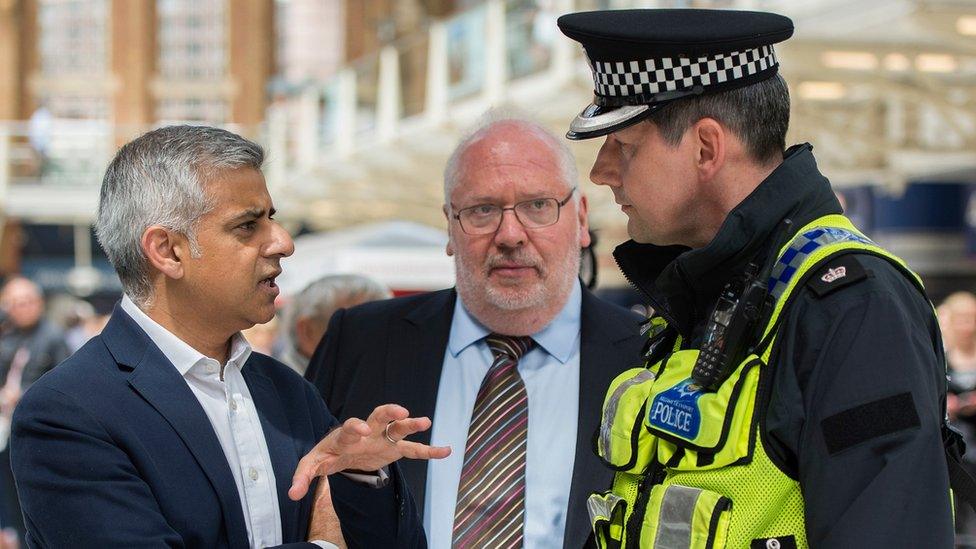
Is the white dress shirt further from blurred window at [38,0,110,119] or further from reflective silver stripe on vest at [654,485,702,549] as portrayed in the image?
blurred window at [38,0,110,119]

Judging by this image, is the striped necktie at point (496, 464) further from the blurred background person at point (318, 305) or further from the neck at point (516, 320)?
the blurred background person at point (318, 305)

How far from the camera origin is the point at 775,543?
184 cm

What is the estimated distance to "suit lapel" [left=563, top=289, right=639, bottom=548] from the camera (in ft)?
9.68

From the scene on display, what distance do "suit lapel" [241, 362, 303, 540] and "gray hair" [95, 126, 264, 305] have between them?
0.94 feet

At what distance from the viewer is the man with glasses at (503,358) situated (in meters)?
3.00

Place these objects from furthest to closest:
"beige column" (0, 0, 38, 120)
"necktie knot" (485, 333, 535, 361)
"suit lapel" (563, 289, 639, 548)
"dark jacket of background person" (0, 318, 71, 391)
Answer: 1. "beige column" (0, 0, 38, 120)
2. "dark jacket of background person" (0, 318, 71, 391)
3. "necktie knot" (485, 333, 535, 361)
4. "suit lapel" (563, 289, 639, 548)

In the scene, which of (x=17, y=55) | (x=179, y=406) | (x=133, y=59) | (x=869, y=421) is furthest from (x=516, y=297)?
(x=17, y=55)

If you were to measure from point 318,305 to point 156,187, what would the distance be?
8.79ft

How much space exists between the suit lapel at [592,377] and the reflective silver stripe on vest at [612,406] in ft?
1.71

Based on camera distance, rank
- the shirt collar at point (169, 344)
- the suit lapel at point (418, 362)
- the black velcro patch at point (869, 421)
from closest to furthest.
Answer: the black velcro patch at point (869, 421) → the shirt collar at point (169, 344) → the suit lapel at point (418, 362)

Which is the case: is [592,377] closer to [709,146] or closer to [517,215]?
[517,215]

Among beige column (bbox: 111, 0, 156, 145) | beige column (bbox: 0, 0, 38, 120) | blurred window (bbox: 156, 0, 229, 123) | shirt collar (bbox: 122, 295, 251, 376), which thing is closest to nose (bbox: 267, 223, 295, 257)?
shirt collar (bbox: 122, 295, 251, 376)

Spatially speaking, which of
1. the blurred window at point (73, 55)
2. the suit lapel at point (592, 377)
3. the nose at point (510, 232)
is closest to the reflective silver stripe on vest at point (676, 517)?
the suit lapel at point (592, 377)

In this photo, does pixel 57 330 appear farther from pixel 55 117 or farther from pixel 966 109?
pixel 55 117
